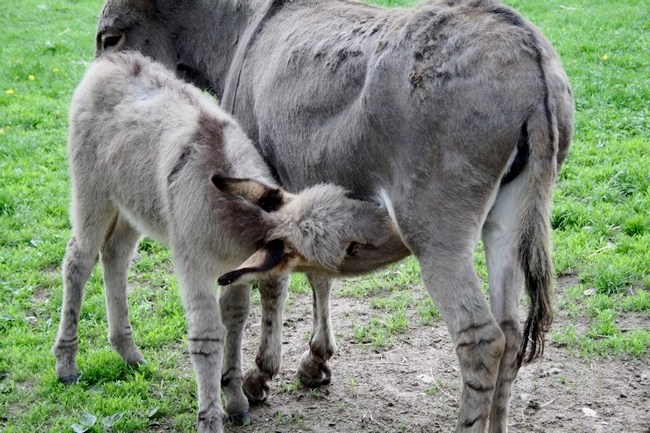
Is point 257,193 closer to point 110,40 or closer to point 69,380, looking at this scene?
point 69,380

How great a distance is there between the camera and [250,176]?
13.6ft

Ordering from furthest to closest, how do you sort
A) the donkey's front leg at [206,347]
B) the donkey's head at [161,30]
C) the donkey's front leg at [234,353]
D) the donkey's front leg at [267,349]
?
1. the donkey's head at [161,30]
2. the donkey's front leg at [267,349]
3. the donkey's front leg at [234,353]
4. the donkey's front leg at [206,347]

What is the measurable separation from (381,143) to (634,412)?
86.5 inches

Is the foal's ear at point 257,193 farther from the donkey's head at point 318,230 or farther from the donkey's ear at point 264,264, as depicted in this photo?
the donkey's ear at point 264,264

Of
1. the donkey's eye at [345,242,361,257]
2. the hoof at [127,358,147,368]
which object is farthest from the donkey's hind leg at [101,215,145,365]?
the donkey's eye at [345,242,361,257]

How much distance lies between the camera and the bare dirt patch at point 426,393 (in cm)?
466

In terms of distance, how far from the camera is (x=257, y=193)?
3891 millimetres

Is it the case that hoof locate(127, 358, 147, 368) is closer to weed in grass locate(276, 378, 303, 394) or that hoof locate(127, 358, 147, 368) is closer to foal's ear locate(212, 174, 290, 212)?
weed in grass locate(276, 378, 303, 394)

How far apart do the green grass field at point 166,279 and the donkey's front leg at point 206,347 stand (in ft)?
1.86

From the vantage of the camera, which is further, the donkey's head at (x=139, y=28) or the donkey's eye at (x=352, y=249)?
the donkey's head at (x=139, y=28)

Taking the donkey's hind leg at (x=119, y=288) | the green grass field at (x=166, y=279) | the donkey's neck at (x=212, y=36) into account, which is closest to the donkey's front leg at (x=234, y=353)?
the green grass field at (x=166, y=279)

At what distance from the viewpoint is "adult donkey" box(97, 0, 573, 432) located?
11.8ft

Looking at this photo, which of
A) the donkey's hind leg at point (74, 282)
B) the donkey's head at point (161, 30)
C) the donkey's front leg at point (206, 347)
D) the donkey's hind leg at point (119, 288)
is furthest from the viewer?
the donkey's head at point (161, 30)

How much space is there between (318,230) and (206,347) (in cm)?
84
